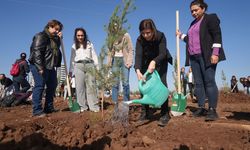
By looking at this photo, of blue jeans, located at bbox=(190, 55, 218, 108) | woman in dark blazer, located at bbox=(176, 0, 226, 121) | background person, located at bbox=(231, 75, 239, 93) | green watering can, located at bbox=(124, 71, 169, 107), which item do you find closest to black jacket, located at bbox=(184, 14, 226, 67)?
woman in dark blazer, located at bbox=(176, 0, 226, 121)

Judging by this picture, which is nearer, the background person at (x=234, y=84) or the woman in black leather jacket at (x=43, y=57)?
the woman in black leather jacket at (x=43, y=57)

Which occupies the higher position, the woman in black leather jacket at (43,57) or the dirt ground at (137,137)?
the woman in black leather jacket at (43,57)

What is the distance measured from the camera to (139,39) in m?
4.54

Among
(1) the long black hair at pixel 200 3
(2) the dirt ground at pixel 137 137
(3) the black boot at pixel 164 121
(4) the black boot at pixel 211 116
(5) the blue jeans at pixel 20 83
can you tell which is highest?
(1) the long black hair at pixel 200 3

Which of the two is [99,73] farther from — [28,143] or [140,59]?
[28,143]

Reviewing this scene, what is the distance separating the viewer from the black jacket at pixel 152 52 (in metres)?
4.40

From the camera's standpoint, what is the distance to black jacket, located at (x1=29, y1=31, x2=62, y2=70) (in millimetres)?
5389

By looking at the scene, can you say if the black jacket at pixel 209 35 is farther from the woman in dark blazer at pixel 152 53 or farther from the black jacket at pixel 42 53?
the black jacket at pixel 42 53

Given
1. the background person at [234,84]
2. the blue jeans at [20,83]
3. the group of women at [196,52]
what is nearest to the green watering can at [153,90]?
the group of women at [196,52]

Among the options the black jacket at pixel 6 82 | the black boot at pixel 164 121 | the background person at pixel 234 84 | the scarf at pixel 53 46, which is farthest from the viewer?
the background person at pixel 234 84

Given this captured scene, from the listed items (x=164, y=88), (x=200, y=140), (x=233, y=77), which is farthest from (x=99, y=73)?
(x=233, y=77)

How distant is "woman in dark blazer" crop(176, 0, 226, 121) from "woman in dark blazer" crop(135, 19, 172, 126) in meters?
0.46

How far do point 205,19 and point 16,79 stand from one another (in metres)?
6.94

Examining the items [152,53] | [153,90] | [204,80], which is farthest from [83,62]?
[204,80]
